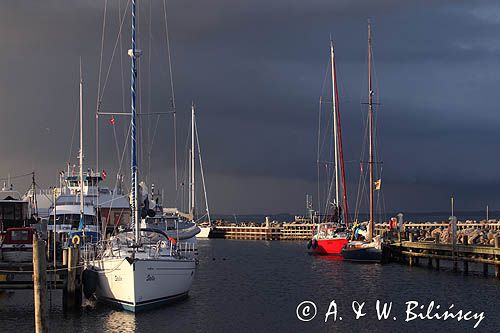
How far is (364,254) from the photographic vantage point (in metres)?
65.8

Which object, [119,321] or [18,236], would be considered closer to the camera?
[119,321]

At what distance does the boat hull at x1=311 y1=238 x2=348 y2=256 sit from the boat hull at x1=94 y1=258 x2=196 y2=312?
120ft

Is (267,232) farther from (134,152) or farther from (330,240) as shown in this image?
(134,152)

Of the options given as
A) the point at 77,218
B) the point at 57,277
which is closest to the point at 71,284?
the point at 57,277

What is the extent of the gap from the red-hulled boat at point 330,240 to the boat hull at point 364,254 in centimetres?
436

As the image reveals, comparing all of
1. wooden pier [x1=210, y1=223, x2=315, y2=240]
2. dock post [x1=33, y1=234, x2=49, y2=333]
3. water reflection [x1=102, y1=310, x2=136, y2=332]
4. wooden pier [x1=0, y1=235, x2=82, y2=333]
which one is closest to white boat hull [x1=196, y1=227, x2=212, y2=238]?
wooden pier [x1=210, y1=223, x2=315, y2=240]

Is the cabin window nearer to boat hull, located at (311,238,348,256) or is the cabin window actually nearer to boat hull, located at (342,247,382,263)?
boat hull, located at (342,247,382,263)

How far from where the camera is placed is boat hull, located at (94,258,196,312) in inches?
1352

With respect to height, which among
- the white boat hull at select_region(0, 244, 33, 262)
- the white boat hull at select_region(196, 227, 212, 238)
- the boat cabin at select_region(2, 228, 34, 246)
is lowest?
the white boat hull at select_region(196, 227, 212, 238)

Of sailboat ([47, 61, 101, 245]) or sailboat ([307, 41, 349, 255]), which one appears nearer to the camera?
sailboat ([47, 61, 101, 245])

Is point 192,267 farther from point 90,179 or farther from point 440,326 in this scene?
point 90,179

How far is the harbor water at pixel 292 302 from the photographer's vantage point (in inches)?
1332

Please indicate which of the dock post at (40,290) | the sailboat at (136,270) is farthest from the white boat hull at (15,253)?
the dock post at (40,290)

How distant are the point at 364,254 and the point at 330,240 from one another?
8.89 m
